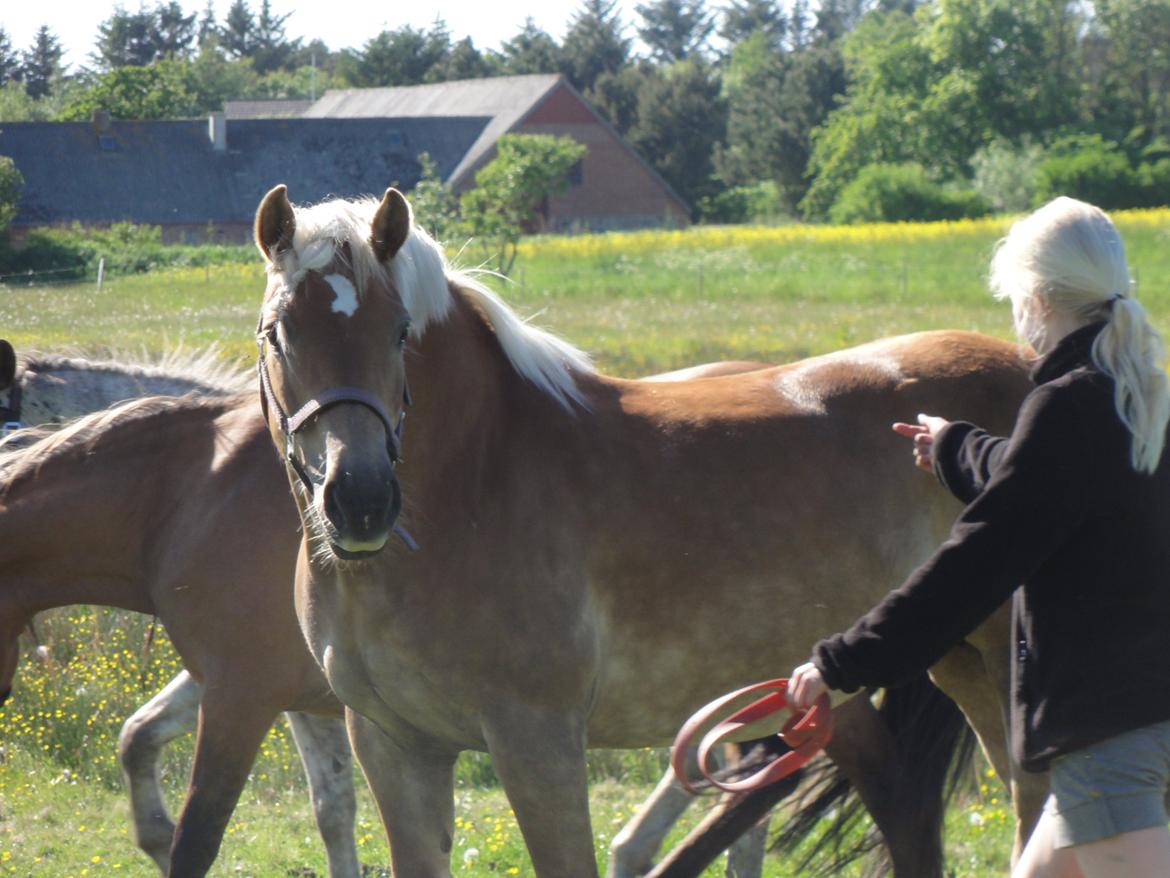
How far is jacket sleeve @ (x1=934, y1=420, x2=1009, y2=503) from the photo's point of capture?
258 cm

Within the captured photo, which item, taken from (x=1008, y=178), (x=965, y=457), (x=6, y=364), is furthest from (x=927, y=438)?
(x=1008, y=178)

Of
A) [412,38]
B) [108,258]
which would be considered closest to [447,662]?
[108,258]

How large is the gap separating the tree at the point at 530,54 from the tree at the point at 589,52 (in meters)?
0.66

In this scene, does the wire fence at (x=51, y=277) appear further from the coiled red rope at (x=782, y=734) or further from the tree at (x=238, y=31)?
the coiled red rope at (x=782, y=734)

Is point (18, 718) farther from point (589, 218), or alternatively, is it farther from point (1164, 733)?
point (589, 218)

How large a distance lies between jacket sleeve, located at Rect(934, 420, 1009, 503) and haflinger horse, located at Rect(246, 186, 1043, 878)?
78 cm

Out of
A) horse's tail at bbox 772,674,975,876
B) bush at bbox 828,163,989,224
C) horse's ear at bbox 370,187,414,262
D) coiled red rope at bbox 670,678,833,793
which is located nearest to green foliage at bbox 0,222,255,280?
horse's tail at bbox 772,674,975,876

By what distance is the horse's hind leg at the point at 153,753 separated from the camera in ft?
15.8

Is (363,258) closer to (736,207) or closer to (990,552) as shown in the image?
(990,552)

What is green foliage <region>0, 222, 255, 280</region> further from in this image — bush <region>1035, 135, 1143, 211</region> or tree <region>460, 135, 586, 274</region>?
bush <region>1035, 135, 1143, 211</region>

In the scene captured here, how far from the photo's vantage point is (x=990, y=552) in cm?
235

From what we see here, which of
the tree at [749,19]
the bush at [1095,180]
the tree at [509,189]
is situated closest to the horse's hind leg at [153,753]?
the tree at [509,189]

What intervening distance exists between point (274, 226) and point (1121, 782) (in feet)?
6.66

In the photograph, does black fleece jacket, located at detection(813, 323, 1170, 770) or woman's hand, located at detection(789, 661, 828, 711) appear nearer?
black fleece jacket, located at detection(813, 323, 1170, 770)
